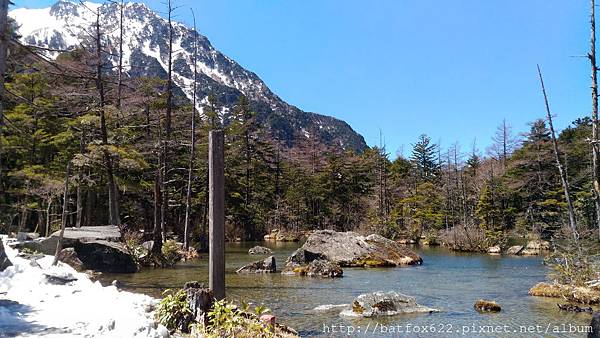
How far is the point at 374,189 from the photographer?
51188mm

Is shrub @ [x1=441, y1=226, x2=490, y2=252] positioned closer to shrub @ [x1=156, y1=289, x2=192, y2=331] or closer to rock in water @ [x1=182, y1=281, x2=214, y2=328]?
rock in water @ [x1=182, y1=281, x2=214, y2=328]

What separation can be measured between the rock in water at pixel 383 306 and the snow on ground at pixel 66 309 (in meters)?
4.27

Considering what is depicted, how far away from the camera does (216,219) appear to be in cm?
744

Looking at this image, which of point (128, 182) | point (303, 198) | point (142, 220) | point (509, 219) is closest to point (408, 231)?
point (509, 219)

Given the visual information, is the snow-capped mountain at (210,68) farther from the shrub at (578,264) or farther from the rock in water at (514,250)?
the shrub at (578,264)

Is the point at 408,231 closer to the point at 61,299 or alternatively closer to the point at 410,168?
the point at 410,168

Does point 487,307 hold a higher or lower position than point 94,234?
lower

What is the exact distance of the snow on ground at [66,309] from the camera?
20.0ft

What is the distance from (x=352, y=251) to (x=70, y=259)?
11.7m

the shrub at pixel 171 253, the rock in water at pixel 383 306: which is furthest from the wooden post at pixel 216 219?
the shrub at pixel 171 253

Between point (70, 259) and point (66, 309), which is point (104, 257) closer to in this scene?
point (70, 259)

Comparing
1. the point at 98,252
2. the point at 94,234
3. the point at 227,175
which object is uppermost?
the point at 227,175

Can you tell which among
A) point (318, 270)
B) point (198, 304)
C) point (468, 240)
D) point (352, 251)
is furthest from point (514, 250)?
point (198, 304)

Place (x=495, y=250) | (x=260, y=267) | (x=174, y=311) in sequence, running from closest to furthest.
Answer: (x=174, y=311) → (x=260, y=267) → (x=495, y=250)
